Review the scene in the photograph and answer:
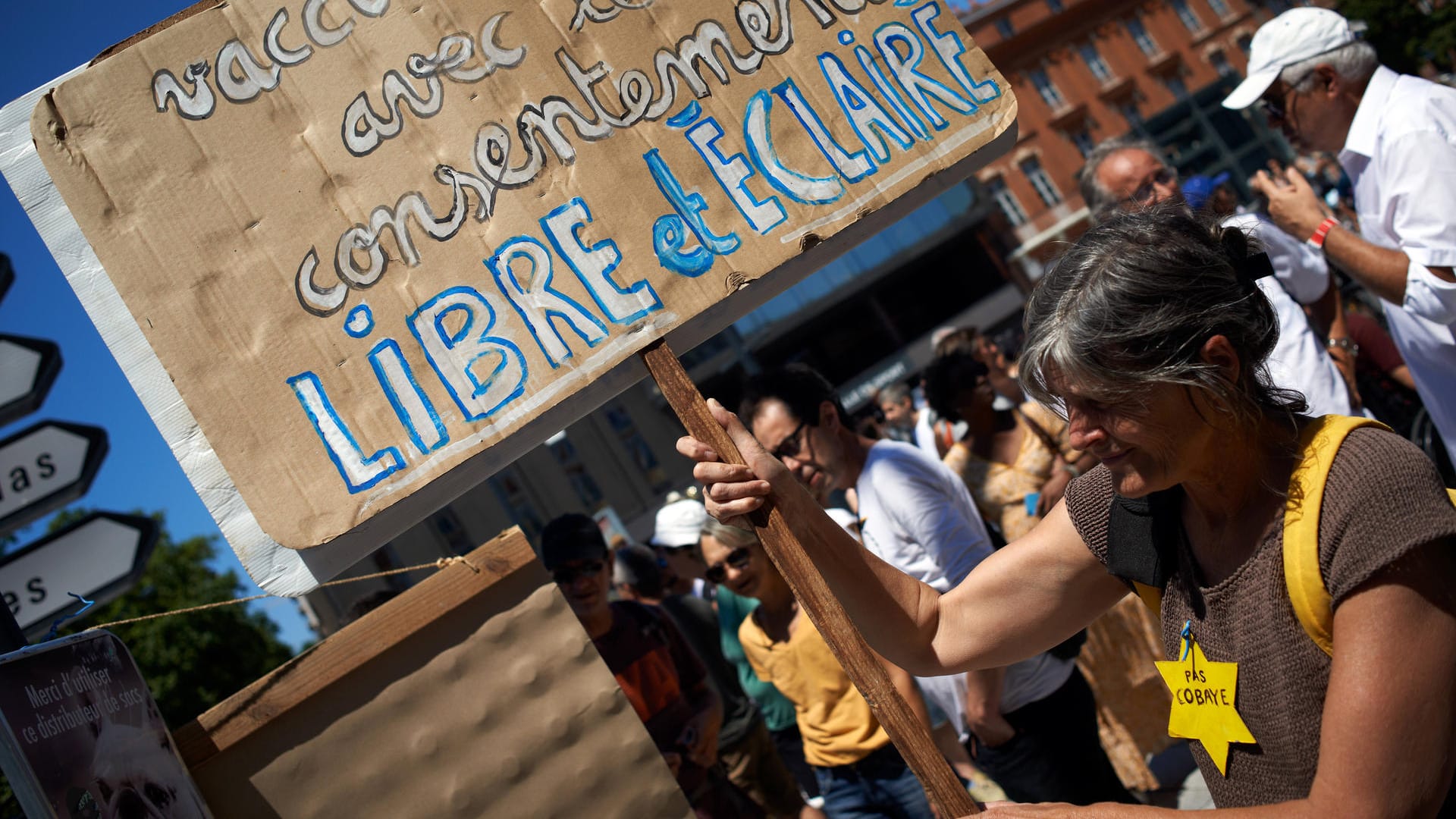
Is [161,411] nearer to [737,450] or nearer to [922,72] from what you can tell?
[737,450]

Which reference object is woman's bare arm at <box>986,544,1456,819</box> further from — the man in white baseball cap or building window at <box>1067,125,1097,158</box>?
building window at <box>1067,125,1097,158</box>

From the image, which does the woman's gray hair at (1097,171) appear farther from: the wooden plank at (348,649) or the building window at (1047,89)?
the building window at (1047,89)

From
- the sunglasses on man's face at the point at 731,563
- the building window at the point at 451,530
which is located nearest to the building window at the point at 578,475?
the building window at the point at 451,530

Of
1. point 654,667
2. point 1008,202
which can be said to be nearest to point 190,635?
point 654,667

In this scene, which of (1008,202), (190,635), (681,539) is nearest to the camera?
(681,539)

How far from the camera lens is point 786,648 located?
3518 mm

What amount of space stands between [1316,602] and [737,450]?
83 centimetres

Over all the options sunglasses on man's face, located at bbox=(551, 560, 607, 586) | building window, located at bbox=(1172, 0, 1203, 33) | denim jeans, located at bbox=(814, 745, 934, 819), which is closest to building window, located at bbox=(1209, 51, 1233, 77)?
building window, located at bbox=(1172, 0, 1203, 33)

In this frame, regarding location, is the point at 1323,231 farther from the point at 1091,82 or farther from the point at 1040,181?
the point at 1091,82

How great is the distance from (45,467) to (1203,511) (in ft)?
11.9

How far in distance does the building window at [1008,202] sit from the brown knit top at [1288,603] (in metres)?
36.2

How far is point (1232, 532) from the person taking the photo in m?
1.47

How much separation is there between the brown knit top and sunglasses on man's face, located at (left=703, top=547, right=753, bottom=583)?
2.04m

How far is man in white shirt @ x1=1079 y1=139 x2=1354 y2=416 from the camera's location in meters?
2.83
